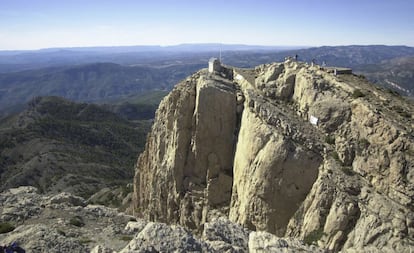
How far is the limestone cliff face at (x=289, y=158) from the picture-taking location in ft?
96.0

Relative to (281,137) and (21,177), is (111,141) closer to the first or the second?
(21,177)

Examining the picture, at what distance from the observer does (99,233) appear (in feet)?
99.9

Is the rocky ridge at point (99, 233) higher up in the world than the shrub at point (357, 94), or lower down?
lower down

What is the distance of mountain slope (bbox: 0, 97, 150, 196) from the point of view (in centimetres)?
10225

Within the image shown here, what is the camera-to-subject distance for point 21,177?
337ft

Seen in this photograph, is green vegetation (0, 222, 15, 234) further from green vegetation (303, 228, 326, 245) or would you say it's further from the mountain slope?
the mountain slope

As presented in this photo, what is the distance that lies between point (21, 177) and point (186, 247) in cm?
9548

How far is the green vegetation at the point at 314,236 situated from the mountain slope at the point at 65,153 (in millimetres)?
70769

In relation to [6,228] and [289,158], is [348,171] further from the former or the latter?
[6,228]

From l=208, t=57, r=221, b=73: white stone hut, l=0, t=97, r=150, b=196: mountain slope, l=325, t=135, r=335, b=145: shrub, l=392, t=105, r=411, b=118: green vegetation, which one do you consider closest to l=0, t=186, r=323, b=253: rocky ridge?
l=325, t=135, r=335, b=145: shrub

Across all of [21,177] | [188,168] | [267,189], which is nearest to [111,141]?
[21,177]

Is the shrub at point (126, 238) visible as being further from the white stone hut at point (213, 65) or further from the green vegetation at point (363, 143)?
the white stone hut at point (213, 65)

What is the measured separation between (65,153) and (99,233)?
329 ft

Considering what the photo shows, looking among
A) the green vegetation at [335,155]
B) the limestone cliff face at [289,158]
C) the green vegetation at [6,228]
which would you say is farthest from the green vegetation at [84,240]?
the green vegetation at [335,155]
